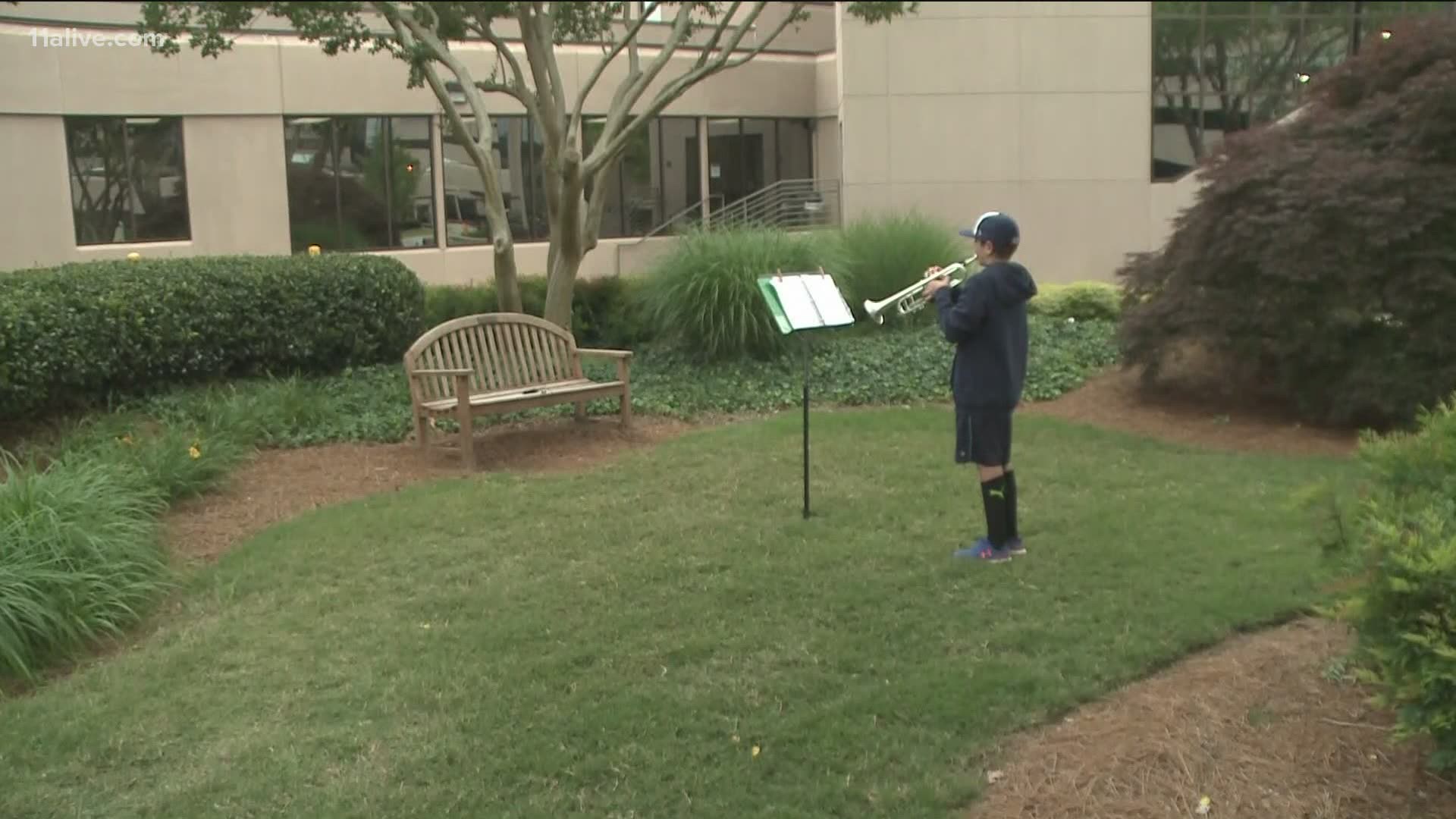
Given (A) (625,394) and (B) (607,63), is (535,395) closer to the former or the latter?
(A) (625,394)

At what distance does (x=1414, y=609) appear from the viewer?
3725 millimetres

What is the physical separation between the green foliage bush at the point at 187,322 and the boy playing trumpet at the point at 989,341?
6271 mm

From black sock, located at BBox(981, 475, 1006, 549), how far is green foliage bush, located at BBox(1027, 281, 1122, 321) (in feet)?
30.5

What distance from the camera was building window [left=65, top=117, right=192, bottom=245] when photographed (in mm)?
19484

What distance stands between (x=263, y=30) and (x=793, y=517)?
16426mm

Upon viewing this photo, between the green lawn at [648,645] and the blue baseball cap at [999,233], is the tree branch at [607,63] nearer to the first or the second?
the green lawn at [648,645]

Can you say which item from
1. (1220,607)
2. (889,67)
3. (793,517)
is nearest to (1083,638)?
(1220,607)

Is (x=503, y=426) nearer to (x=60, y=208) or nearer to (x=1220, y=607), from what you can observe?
(x=1220, y=607)

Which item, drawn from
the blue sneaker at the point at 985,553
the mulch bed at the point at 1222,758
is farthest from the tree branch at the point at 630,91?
the mulch bed at the point at 1222,758

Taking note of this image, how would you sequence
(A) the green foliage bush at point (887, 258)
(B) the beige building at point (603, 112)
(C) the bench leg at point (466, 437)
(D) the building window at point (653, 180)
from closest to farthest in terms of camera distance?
(C) the bench leg at point (466, 437)
(A) the green foliage bush at point (887, 258)
(B) the beige building at point (603, 112)
(D) the building window at point (653, 180)

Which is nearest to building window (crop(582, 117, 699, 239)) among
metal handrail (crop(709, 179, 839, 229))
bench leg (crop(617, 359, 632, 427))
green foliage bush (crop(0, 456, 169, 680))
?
metal handrail (crop(709, 179, 839, 229))

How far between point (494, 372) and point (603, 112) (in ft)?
49.1

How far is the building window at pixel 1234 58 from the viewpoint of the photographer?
23.8 metres

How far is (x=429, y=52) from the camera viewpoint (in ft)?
39.1
